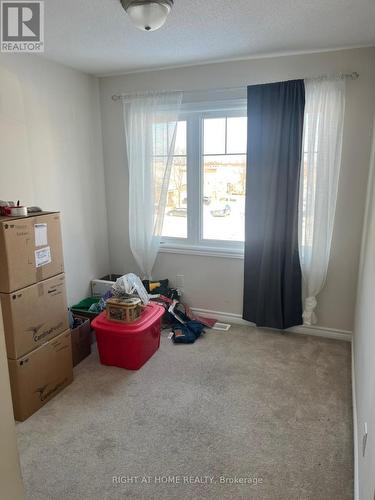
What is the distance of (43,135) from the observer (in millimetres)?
2850

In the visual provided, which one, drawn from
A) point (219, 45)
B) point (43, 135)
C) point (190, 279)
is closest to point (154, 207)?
point (190, 279)

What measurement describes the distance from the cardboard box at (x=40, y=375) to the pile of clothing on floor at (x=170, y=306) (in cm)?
61

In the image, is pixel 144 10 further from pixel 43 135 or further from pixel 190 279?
pixel 190 279

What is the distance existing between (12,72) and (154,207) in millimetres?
1574

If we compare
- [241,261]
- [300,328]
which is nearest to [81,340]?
[241,261]

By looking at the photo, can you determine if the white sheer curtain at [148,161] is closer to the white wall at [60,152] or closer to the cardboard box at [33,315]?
the white wall at [60,152]

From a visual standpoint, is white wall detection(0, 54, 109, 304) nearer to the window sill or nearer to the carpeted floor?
the window sill

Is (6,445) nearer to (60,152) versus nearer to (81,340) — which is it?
(81,340)

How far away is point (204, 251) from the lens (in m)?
3.43

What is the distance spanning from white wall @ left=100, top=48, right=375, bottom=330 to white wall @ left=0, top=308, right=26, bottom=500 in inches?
99.6

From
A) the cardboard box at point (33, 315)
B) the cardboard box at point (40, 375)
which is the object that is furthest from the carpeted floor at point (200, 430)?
the cardboard box at point (33, 315)

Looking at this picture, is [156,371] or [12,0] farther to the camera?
[156,371]

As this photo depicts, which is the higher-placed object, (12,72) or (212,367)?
(12,72)

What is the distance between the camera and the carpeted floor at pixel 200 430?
1.68 m
